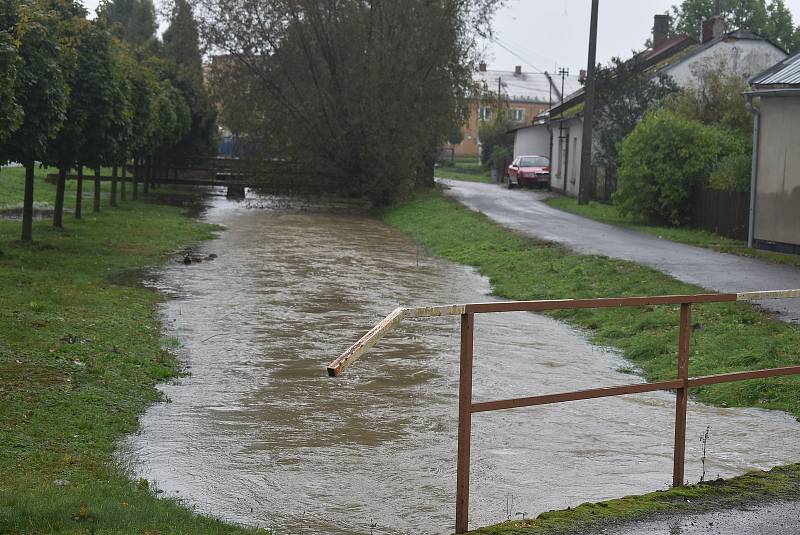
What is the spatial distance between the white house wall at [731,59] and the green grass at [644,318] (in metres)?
21.2

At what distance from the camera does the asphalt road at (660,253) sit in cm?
1780

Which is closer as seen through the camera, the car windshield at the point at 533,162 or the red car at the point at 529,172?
the red car at the point at 529,172

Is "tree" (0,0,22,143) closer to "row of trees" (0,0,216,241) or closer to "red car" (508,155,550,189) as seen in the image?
"row of trees" (0,0,216,241)

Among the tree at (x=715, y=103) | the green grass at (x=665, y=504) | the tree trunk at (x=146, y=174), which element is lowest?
the green grass at (x=665, y=504)

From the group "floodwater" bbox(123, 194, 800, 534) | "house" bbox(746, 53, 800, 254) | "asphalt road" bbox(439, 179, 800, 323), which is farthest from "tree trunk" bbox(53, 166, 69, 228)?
"house" bbox(746, 53, 800, 254)

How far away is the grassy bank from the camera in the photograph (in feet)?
20.5

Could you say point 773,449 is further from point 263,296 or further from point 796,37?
point 796,37

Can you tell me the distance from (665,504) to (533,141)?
6425 centimetres

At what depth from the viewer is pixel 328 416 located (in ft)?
32.9

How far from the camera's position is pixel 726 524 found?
5938mm

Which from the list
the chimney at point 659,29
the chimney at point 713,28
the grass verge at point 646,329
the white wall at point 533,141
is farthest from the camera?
the chimney at point 659,29

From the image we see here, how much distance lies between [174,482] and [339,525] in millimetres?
1443

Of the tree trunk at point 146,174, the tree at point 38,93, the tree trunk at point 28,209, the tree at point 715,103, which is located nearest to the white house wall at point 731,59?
the tree at point 715,103

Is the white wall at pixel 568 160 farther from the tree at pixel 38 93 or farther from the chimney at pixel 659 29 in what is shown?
the tree at pixel 38 93
